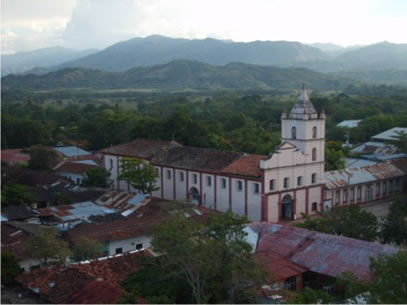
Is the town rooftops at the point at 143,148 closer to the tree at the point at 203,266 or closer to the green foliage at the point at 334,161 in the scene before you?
the green foliage at the point at 334,161

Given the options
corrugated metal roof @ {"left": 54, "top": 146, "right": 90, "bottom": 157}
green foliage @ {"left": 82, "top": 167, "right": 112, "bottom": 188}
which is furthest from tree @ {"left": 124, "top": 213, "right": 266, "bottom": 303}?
corrugated metal roof @ {"left": 54, "top": 146, "right": 90, "bottom": 157}

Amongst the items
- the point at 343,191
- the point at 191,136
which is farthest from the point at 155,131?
the point at 343,191

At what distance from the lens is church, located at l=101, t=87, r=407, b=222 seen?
31.9m

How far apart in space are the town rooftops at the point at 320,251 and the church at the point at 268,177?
7.12 meters

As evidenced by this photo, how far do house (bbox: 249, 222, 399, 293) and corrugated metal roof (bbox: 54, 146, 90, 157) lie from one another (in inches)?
1262

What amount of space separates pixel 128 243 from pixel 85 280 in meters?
6.44

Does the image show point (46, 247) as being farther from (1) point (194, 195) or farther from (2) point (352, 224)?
(1) point (194, 195)

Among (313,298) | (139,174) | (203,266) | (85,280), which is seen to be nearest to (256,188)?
(139,174)

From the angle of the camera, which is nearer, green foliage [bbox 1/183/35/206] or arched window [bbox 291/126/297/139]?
green foliage [bbox 1/183/35/206]

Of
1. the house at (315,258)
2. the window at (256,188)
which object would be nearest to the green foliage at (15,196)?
the window at (256,188)

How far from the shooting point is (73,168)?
44.0 metres

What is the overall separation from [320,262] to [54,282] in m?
9.20

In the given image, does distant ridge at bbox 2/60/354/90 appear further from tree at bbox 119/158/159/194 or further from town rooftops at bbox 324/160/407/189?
tree at bbox 119/158/159/194

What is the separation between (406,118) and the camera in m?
61.7
